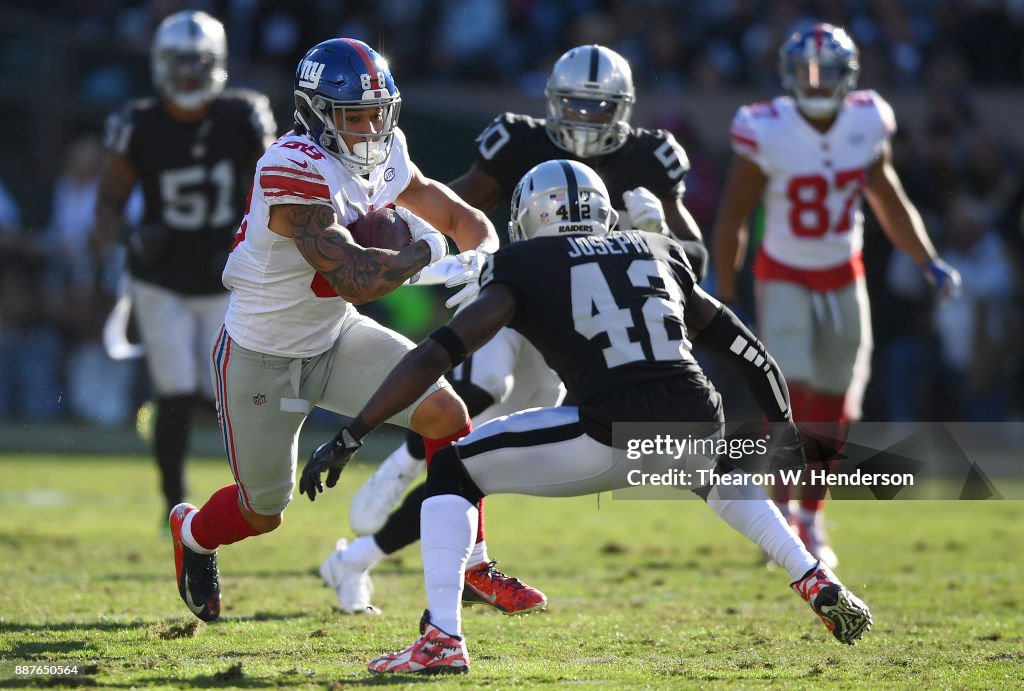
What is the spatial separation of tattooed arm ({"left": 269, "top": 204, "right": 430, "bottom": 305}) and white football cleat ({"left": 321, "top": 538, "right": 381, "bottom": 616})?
4.07 ft

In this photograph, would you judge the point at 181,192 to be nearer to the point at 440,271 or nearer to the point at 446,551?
the point at 440,271

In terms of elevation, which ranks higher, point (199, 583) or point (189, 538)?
point (189, 538)

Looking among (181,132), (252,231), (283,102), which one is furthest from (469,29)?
(252,231)

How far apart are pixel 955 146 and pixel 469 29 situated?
4427mm

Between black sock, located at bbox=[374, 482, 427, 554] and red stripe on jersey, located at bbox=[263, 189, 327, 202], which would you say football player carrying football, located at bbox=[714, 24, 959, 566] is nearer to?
black sock, located at bbox=[374, 482, 427, 554]

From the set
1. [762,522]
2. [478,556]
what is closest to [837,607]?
[762,522]

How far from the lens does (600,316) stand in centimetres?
413

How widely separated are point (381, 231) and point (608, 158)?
1.28 meters

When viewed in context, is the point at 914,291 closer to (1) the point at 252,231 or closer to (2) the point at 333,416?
(2) the point at 333,416

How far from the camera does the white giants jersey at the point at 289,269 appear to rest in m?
4.49

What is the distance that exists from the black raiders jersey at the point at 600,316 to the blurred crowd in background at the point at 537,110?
18.9 feet

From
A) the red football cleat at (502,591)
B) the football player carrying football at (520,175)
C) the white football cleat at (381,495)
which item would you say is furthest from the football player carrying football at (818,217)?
the red football cleat at (502,591)

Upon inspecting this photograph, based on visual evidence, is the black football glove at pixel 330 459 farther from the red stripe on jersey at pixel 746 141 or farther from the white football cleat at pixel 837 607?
the red stripe on jersey at pixel 746 141

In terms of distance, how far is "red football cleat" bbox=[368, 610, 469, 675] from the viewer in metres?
3.95
